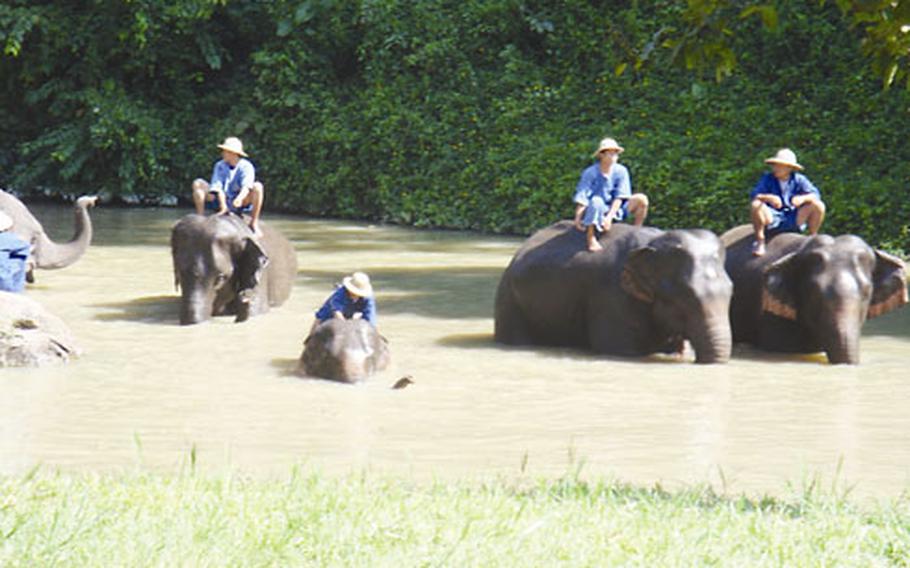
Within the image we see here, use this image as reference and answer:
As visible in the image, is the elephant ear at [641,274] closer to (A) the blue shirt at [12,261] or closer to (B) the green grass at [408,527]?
(A) the blue shirt at [12,261]

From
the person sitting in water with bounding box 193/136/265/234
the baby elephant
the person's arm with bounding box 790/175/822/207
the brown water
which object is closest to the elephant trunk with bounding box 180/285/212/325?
the brown water

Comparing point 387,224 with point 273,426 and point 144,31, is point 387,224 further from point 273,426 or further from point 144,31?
point 273,426

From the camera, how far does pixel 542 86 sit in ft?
99.5

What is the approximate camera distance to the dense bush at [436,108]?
86.2ft

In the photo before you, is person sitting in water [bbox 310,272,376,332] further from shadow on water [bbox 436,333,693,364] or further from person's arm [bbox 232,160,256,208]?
person's arm [bbox 232,160,256,208]

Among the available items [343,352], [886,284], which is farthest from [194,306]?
[886,284]

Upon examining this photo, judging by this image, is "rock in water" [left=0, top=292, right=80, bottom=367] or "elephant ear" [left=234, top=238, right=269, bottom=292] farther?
"elephant ear" [left=234, top=238, right=269, bottom=292]

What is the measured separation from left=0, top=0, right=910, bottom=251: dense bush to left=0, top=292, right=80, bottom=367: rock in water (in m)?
12.4

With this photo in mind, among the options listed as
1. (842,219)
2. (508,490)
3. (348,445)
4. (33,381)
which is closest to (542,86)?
(842,219)

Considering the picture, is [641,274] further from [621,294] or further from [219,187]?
[219,187]

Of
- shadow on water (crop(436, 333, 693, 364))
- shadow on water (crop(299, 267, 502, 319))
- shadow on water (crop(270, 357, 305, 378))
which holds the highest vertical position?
shadow on water (crop(299, 267, 502, 319))

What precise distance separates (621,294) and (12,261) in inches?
236

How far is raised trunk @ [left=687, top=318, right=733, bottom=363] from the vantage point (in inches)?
583

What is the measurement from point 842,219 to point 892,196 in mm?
753
